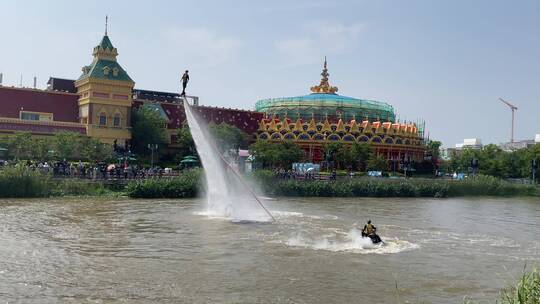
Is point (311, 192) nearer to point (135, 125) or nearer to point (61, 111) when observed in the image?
point (135, 125)

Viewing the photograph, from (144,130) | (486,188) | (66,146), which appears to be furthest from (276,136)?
(66,146)

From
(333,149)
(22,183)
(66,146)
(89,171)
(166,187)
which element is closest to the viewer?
(22,183)

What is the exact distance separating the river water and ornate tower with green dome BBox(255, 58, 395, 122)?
64428 mm

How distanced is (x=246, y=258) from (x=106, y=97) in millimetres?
52527

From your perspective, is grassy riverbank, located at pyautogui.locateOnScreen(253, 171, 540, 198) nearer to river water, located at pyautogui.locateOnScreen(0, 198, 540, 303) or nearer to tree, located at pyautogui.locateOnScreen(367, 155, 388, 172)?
tree, located at pyautogui.locateOnScreen(367, 155, 388, 172)

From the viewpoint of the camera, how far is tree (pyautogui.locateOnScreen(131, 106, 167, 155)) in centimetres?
7206

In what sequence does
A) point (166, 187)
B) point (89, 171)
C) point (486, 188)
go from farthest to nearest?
1. point (486, 188)
2. point (89, 171)
3. point (166, 187)

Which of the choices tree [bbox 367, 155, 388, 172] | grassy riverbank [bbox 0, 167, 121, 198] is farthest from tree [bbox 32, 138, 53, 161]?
tree [bbox 367, 155, 388, 172]

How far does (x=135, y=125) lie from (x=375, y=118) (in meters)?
50.3

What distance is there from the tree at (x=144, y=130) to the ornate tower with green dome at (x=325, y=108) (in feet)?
94.6

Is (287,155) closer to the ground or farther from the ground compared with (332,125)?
closer to the ground

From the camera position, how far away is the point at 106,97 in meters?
70.4

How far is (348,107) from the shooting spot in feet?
346

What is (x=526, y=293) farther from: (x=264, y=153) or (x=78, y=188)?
(x=264, y=153)
